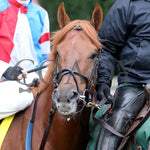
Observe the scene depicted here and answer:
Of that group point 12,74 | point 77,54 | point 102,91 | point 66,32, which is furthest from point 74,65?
point 12,74

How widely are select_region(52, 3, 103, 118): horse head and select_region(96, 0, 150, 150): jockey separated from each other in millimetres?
198

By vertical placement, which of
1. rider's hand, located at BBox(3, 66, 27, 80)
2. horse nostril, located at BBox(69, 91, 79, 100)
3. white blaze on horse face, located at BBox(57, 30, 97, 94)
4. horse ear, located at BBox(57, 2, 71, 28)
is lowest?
rider's hand, located at BBox(3, 66, 27, 80)

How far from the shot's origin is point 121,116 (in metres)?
2.29

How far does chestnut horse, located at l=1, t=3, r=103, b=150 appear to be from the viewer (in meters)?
2.04

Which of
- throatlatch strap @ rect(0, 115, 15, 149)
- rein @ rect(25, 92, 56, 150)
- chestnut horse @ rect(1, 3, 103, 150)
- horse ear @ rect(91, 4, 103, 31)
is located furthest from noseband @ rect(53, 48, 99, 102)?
throatlatch strap @ rect(0, 115, 15, 149)

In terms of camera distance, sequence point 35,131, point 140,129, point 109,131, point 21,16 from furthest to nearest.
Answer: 1. point 21,16
2. point 35,131
3. point 109,131
4. point 140,129

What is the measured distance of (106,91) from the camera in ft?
8.20

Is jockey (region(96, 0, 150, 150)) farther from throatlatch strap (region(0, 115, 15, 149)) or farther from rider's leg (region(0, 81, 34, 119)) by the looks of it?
throatlatch strap (region(0, 115, 15, 149))

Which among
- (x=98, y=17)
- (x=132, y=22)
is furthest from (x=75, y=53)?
(x=132, y=22)

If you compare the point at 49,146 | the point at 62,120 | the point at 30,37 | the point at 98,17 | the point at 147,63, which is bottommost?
the point at 49,146

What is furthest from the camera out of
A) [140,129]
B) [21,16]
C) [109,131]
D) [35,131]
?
[21,16]

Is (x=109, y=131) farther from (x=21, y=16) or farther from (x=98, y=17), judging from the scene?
(x=21, y=16)

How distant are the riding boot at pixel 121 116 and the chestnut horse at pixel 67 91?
9.3 inches

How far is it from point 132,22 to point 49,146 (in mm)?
1343
